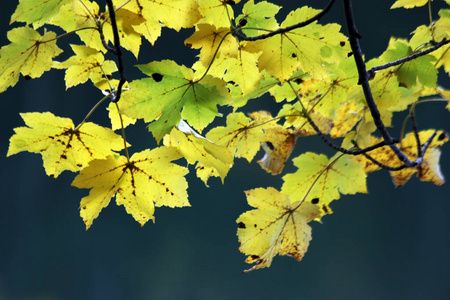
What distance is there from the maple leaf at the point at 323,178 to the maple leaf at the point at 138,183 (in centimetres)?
19

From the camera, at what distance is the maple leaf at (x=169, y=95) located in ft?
Result: 1.31

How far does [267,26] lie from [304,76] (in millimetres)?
118

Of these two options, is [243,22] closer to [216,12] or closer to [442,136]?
[216,12]

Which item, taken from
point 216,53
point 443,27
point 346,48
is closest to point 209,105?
point 216,53

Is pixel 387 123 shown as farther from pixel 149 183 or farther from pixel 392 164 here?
pixel 149 183

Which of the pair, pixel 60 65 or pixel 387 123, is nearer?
pixel 60 65

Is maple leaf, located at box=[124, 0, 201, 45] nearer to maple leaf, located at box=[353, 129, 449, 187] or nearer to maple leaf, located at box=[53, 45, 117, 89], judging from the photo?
maple leaf, located at box=[53, 45, 117, 89]

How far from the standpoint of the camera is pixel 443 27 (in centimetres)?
49

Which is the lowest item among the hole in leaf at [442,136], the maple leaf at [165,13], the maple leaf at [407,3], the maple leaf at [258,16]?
the maple leaf at [165,13]

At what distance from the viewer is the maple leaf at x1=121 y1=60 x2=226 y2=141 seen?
0.40 m

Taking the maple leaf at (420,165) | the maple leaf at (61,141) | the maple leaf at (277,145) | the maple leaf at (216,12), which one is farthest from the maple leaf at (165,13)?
the maple leaf at (420,165)

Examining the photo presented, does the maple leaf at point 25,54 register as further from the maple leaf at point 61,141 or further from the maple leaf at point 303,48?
the maple leaf at point 303,48

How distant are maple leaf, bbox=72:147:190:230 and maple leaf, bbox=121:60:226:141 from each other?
57mm

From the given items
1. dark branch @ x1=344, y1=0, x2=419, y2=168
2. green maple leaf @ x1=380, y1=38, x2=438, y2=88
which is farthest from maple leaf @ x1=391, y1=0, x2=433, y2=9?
dark branch @ x1=344, y1=0, x2=419, y2=168
